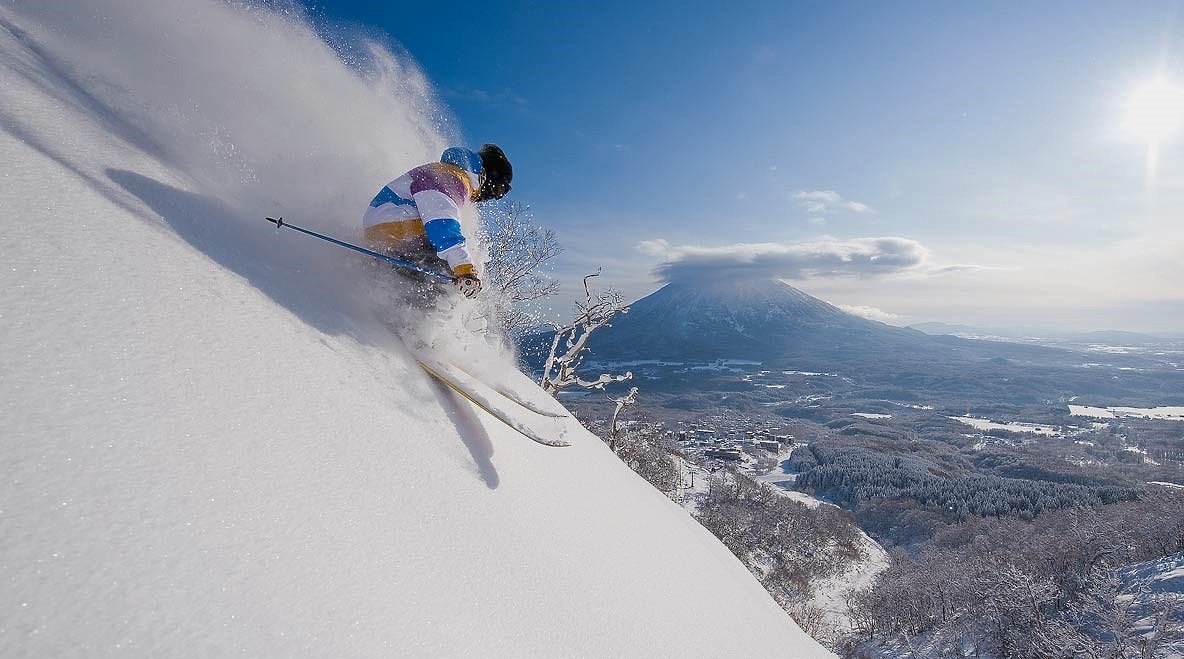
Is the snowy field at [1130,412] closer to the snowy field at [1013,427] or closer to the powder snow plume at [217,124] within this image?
the snowy field at [1013,427]

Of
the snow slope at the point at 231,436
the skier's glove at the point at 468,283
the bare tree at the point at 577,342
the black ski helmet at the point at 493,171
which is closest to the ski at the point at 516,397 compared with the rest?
the snow slope at the point at 231,436

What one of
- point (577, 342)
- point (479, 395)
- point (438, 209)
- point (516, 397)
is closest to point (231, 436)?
point (479, 395)

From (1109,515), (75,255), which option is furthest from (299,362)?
(1109,515)

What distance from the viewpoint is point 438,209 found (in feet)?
10.4

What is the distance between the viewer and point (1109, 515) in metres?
42.7

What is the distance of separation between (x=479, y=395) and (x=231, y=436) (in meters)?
1.56

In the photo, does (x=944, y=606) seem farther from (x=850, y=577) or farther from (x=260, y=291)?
(x=260, y=291)

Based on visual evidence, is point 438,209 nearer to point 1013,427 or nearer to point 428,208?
point 428,208

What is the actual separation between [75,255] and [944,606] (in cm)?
4063

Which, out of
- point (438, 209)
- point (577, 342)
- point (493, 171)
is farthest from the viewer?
point (577, 342)

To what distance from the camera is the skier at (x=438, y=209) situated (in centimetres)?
307

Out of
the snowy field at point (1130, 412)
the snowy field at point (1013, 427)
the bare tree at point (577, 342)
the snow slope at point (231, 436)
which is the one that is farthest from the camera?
the snowy field at point (1130, 412)

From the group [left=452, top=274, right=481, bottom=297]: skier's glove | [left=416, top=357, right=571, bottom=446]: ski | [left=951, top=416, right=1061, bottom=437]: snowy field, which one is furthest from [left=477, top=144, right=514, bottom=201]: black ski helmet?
[left=951, top=416, right=1061, bottom=437]: snowy field

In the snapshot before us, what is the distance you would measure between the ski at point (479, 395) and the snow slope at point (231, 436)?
108mm
